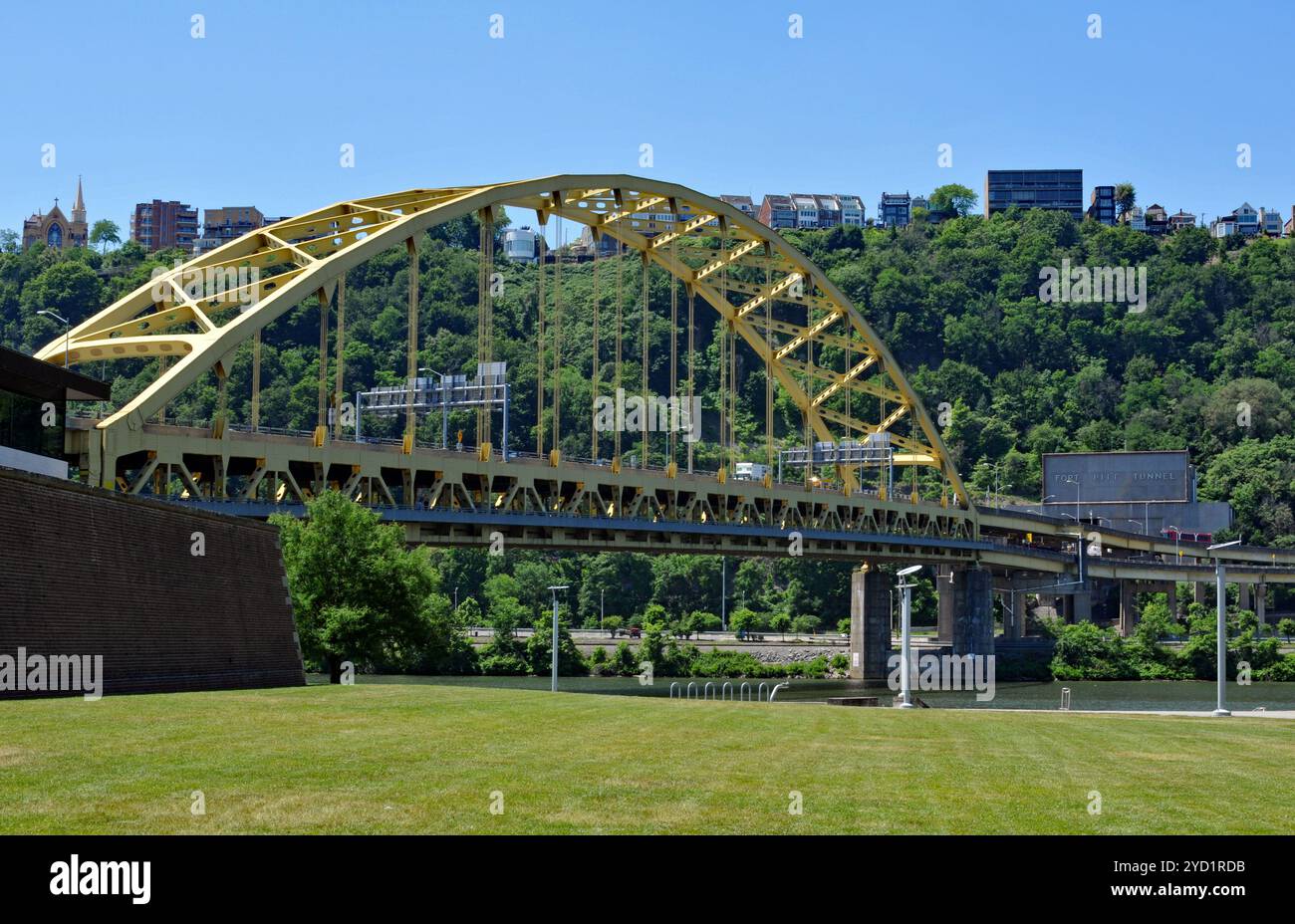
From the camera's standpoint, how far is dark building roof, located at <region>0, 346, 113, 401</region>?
1395 inches

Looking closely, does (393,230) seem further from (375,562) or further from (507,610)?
(507,610)

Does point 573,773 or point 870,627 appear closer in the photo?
point 573,773

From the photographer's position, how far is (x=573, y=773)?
21.7 m

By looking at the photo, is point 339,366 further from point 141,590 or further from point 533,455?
point 141,590

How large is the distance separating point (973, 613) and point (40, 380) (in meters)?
91.4

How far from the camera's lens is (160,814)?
57.2ft

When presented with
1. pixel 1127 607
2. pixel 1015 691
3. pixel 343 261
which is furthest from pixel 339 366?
pixel 1127 607

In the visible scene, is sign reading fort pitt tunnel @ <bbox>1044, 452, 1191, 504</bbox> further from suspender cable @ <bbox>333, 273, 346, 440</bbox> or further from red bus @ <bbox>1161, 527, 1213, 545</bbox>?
suspender cable @ <bbox>333, 273, 346, 440</bbox>

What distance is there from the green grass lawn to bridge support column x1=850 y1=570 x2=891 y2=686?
8063 centimetres

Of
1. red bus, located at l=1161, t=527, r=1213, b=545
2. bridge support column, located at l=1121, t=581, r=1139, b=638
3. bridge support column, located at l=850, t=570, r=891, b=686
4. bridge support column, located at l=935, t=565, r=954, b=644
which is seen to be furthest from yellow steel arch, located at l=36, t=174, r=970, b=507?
red bus, located at l=1161, t=527, r=1213, b=545

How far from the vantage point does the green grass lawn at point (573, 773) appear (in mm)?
17906

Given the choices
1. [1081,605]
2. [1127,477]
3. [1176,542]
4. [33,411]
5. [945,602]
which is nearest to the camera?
[33,411]

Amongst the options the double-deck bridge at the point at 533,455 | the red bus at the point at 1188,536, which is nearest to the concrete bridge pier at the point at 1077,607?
the double-deck bridge at the point at 533,455
